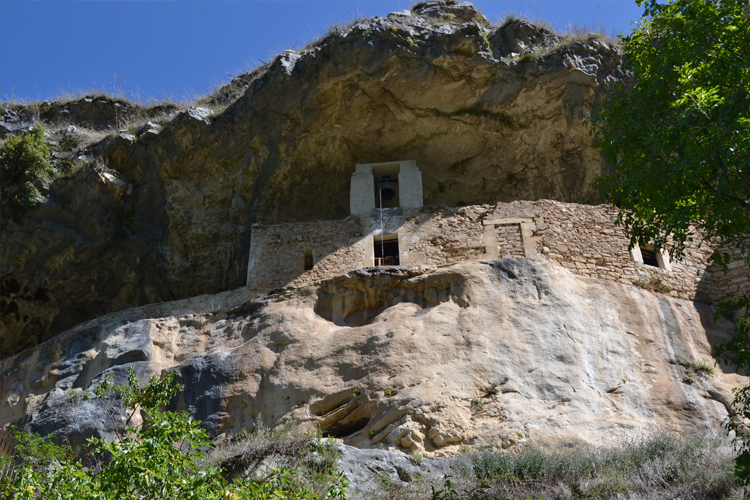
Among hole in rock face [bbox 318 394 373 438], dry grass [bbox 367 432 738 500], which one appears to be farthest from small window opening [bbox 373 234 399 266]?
dry grass [bbox 367 432 738 500]

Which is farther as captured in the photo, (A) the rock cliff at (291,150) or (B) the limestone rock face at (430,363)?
(A) the rock cliff at (291,150)

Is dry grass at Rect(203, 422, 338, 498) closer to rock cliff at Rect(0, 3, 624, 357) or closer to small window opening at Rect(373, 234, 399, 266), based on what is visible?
small window opening at Rect(373, 234, 399, 266)

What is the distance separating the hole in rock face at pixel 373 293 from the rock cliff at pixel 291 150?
3.96 metres

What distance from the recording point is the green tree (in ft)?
28.1

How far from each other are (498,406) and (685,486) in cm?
314

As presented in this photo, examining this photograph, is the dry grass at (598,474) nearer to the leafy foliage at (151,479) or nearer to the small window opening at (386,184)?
the leafy foliage at (151,479)

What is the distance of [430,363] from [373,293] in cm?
234

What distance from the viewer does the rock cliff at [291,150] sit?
55.9 ft

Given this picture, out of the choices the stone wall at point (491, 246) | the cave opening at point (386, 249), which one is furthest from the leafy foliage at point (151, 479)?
the cave opening at point (386, 249)

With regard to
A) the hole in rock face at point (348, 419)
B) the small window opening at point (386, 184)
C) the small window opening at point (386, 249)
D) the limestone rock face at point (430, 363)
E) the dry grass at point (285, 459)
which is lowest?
the dry grass at point (285, 459)

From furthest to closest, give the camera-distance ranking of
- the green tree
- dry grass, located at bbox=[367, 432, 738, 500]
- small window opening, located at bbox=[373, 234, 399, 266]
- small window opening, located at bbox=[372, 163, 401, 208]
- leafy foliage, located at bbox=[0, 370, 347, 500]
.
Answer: small window opening, located at bbox=[372, 163, 401, 208], small window opening, located at bbox=[373, 234, 399, 266], dry grass, located at bbox=[367, 432, 738, 500], the green tree, leafy foliage, located at bbox=[0, 370, 347, 500]

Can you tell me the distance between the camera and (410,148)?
736 inches

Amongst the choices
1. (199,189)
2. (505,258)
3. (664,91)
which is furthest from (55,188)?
(664,91)

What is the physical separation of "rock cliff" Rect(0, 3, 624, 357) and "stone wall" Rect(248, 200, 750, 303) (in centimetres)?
217
